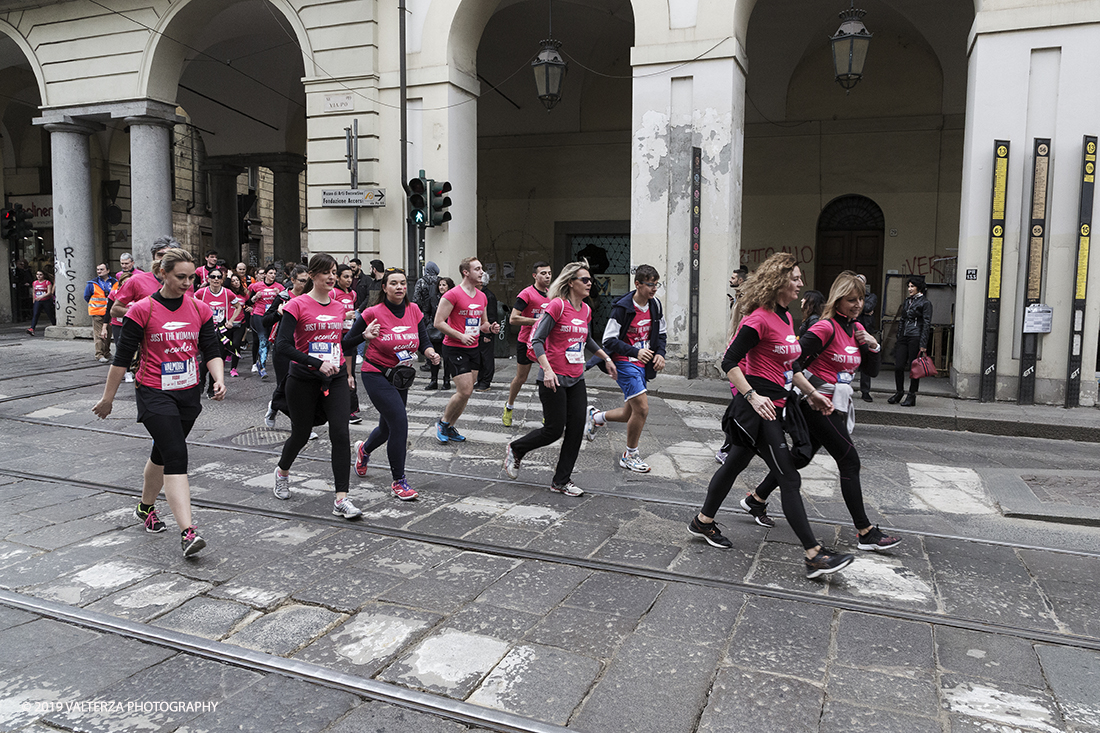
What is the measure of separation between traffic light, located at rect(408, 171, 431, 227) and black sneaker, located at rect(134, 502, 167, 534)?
8756 mm

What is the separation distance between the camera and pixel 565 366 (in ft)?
20.3

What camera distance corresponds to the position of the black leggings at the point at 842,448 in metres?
4.96

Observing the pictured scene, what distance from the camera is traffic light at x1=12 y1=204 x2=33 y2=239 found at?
20.8m

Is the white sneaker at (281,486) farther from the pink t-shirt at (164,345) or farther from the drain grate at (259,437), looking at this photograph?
the drain grate at (259,437)

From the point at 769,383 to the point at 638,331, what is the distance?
6.74 feet

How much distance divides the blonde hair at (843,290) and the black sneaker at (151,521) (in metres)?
4.51

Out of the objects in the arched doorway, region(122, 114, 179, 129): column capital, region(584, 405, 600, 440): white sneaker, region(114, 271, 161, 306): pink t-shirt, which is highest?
region(122, 114, 179, 129): column capital

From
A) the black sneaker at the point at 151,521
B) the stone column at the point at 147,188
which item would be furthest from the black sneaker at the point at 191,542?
the stone column at the point at 147,188

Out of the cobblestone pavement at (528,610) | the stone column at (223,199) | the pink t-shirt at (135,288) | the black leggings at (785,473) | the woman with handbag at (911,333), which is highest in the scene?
the stone column at (223,199)

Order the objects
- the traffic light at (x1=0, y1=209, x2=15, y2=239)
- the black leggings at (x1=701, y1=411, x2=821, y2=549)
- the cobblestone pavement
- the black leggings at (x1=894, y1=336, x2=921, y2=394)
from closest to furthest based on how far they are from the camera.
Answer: the cobblestone pavement → the black leggings at (x1=701, y1=411, x2=821, y2=549) → the black leggings at (x1=894, y1=336, x2=921, y2=394) → the traffic light at (x1=0, y1=209, x2=15, y2=239)

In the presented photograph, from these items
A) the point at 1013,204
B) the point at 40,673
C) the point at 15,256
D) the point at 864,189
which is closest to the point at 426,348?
the point at 40,673

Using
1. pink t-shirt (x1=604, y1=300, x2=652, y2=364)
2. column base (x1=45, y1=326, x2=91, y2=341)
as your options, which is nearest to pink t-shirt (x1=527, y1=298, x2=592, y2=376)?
pink t-shirt (x1=604, y1=300, x2=652, y2=364)

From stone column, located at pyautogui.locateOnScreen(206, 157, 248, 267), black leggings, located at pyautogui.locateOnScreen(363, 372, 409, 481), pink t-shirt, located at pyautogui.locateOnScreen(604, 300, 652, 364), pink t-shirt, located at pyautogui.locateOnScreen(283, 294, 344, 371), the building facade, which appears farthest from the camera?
stone column, located at pyautogui.locateOnScreen(206, 157, 248, 267)

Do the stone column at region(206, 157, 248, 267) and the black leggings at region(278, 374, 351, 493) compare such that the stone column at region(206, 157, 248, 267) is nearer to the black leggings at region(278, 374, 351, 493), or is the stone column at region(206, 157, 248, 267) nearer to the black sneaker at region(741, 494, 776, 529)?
the black leggings at region(278, 374, 351, 493)
